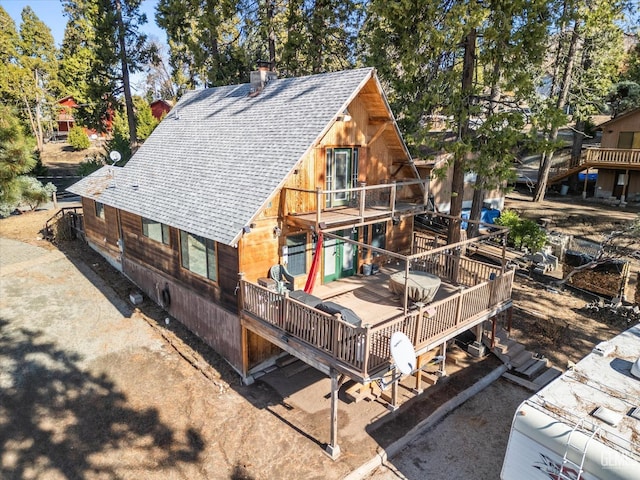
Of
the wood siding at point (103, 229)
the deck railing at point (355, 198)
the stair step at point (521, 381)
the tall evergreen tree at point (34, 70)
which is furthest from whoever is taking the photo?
the tall evergreen tree at point (34, 70)

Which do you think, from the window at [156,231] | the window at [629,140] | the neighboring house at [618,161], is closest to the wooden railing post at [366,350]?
the window at [156,231]

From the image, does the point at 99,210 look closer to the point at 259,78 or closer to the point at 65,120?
the point at 259,78

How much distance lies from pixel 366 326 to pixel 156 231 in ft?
32.6

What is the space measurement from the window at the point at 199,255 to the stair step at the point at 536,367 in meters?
10.2

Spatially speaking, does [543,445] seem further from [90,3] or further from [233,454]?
[90,3]

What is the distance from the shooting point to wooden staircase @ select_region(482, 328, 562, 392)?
12.9 meters

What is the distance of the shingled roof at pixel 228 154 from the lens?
1173cm

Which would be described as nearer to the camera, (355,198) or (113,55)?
(355,198)

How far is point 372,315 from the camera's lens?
11.7 m

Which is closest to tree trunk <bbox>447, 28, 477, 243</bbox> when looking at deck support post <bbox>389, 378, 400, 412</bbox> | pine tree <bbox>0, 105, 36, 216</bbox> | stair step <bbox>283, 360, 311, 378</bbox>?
deck support post <bbox>389, 378, 400, 412</bbox>

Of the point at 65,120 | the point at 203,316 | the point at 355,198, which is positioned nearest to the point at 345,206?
the point at 355,198

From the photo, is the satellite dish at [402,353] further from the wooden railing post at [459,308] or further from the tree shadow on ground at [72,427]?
the tree shadow on ground at [72,427]

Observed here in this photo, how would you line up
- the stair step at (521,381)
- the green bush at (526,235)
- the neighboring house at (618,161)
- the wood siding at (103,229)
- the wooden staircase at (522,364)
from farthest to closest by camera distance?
1. the neighboring house at (618,161)
2. the green bush at (526,235)
3. the wood siding at (103,229)
4. the wooden staircase at (522,364)
5. the stair step at (521,381)

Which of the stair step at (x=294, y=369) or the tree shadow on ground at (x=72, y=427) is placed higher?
the stair step at (x=294, y=369)
